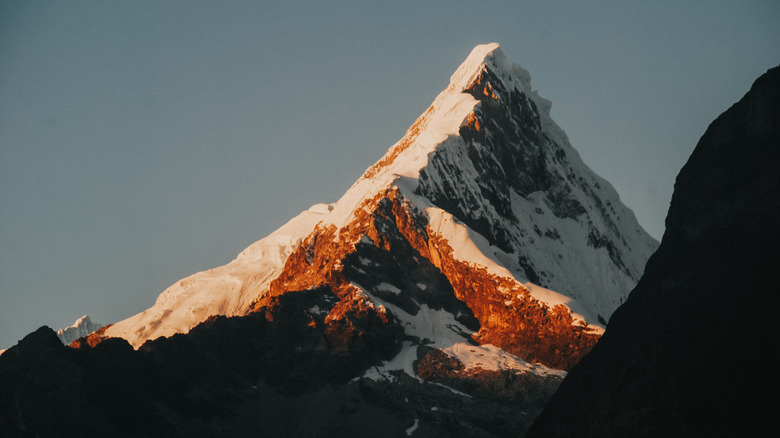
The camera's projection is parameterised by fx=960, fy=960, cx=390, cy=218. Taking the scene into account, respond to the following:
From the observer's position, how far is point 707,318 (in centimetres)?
8412

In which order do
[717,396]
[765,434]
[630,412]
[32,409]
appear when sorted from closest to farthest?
1. [765,434]
2. [717,396]
3. [630,412]
4. [32,409]

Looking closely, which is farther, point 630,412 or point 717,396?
point 630,412

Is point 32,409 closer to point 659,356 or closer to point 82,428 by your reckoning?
point 82,428

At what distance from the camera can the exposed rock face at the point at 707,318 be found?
78.4m

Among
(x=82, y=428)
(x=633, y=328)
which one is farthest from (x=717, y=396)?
(x=82, y=428)

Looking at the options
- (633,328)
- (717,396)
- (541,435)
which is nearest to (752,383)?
(717,396)

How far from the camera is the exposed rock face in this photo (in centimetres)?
7844

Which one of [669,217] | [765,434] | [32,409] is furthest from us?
[32,409]

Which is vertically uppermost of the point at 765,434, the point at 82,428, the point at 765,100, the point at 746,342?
the point at 765,100

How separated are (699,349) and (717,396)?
5.19 m

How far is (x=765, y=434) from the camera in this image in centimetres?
7356

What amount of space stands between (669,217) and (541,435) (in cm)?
2658

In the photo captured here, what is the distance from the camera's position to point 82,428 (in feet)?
638

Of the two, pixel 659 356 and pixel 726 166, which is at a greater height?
pixel 726 166
